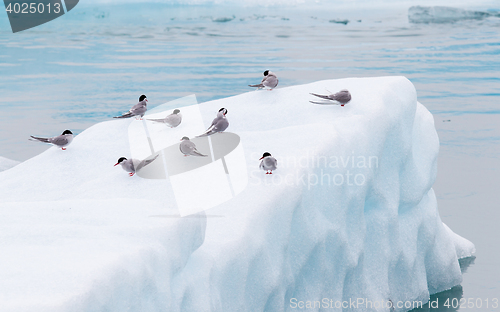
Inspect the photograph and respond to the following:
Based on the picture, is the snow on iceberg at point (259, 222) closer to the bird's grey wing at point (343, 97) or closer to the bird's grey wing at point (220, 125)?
the bird's grey wing at point (343, 97)

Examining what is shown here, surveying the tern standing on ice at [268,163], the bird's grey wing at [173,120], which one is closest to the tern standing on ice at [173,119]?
the bird's grey wing at [173,120]

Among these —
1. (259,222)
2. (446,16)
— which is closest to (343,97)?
(259,222)

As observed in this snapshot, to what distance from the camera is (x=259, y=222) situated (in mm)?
3631

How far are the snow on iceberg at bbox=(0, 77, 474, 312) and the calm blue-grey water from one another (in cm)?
190

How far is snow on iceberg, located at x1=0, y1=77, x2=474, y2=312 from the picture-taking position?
8.68 feet

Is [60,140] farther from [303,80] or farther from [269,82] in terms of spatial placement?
[303,80]

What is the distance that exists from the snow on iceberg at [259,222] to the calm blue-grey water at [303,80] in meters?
1.90

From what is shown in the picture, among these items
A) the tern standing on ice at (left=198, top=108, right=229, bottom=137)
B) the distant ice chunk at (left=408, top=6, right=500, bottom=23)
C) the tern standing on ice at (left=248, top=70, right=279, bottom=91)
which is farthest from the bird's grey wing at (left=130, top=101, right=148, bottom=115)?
the distant ice chunk at (left=408, top=6, right=500, bottom=23)

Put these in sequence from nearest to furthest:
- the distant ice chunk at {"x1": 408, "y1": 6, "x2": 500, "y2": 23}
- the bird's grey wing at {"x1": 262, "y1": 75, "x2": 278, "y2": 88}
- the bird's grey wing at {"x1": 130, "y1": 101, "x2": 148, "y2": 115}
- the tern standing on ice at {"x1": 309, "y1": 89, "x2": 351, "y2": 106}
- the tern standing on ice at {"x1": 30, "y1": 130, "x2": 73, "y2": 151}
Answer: the tern standing on ice at {"x1": 309, "y1": 89, "x2": 351, "y2": 106} < the tern standing on ice at {"x1": 30, "y1": 130, "x2": 73, "y2": 151} < the bird's grey wing at {"x1": 130, "y1": 101, "x2": 148, "y2": 115} < the bird's grey wing at {"x1": 262, "y1": 75, "x2": 278, "y2": 88} < the distant ice chunk at {"x1": 408, "y1": 6, "x2": 500, "y2": 23}

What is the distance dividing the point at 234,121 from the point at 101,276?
11.7 feet

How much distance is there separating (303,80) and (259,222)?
Answer: 25.7 metres

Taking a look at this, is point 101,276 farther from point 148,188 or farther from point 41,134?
point 41,134

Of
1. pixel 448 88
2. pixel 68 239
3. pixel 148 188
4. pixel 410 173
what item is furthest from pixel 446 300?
pixel 448 88

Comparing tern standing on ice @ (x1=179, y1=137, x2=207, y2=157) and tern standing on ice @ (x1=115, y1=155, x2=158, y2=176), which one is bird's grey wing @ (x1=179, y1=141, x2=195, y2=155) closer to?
tern standing on ice @ (x1=179, y1=137, x2=207, y2=157)
